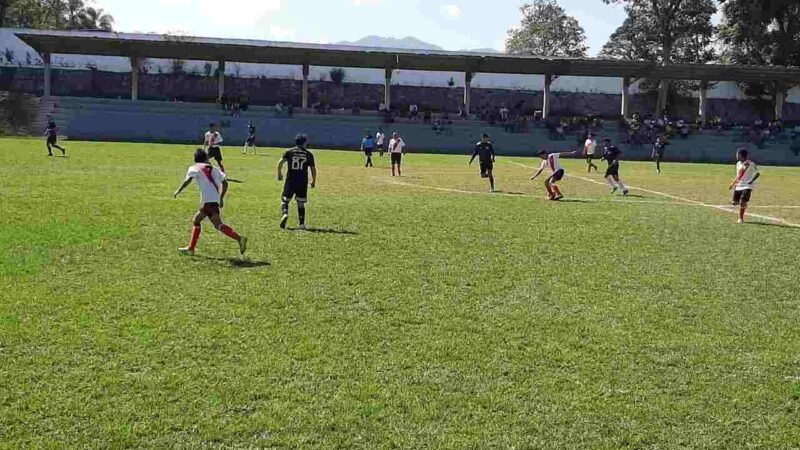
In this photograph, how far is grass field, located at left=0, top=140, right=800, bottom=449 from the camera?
5.64m

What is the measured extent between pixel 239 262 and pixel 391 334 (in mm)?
3795

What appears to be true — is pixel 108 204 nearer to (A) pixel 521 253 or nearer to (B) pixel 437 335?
(A) pixel 521 253

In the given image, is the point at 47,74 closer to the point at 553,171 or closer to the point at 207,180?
the point at 553,171

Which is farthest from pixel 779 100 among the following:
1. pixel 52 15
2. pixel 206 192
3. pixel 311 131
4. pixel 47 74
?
pixel 52 15

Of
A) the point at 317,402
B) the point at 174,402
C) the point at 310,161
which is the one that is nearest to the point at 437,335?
the point at 317,402

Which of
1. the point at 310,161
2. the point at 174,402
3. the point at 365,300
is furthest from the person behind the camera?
the point at 310,161

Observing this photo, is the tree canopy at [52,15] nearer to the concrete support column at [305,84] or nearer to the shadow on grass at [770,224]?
the concrete support column at [305,84]

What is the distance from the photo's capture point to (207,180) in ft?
37.6

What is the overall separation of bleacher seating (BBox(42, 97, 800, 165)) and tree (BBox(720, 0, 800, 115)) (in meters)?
11.4

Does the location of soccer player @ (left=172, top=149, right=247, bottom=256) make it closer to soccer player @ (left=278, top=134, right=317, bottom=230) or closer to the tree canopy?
soccer player @ (left=278, top=134, right=317, bottom=230)

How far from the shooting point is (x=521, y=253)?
12.8 metres

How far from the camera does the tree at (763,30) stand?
63344 mm

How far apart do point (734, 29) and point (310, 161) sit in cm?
5950

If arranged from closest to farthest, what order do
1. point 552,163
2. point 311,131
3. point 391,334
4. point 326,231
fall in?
point 391,334, point 326,231, point 552,163, point 311,131
